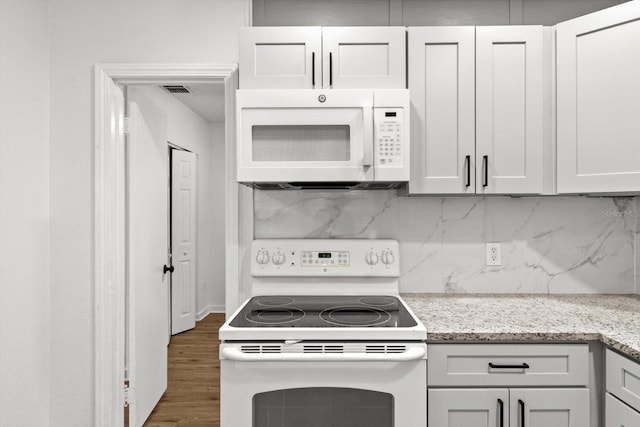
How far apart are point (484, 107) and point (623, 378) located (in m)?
1.12

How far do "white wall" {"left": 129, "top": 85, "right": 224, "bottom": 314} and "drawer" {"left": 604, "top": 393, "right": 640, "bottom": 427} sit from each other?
4231 mm

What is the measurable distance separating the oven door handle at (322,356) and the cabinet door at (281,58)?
1.09m

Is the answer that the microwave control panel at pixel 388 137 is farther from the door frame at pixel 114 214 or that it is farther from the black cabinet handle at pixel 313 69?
the door frame at pixel 114 214

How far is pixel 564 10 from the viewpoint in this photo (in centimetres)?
203

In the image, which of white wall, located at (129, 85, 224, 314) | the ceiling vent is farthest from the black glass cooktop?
white wall, located at (129, 85, 224, 314)

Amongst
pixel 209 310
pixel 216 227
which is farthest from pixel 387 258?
pixel 209 310

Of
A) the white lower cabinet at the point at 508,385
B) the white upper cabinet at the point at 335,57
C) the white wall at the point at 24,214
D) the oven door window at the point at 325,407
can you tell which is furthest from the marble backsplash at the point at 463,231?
the white wall at the point at 24,214

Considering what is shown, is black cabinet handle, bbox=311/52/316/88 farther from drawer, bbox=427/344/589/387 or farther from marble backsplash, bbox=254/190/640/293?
drawer, bbox=427/344/589/387

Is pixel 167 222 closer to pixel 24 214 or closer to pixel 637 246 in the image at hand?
pixel 24 214

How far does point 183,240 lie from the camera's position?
14.5 feet

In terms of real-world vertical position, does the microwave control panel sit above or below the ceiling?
below

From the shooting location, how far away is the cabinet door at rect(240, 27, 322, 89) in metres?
1.73

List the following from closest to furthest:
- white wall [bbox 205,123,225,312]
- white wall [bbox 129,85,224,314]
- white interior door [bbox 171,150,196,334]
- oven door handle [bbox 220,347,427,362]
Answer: oven door handle [bbox 220,347,427,362] < white interior door [bbox 171,150,196,334] < white wall [bbox 129,85,224,314] < white wall [bbox 205,123,225,312]

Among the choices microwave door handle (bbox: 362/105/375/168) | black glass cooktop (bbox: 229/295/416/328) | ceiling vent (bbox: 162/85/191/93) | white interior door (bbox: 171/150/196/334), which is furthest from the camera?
white interior door (bbox: 171/150/196/334)
